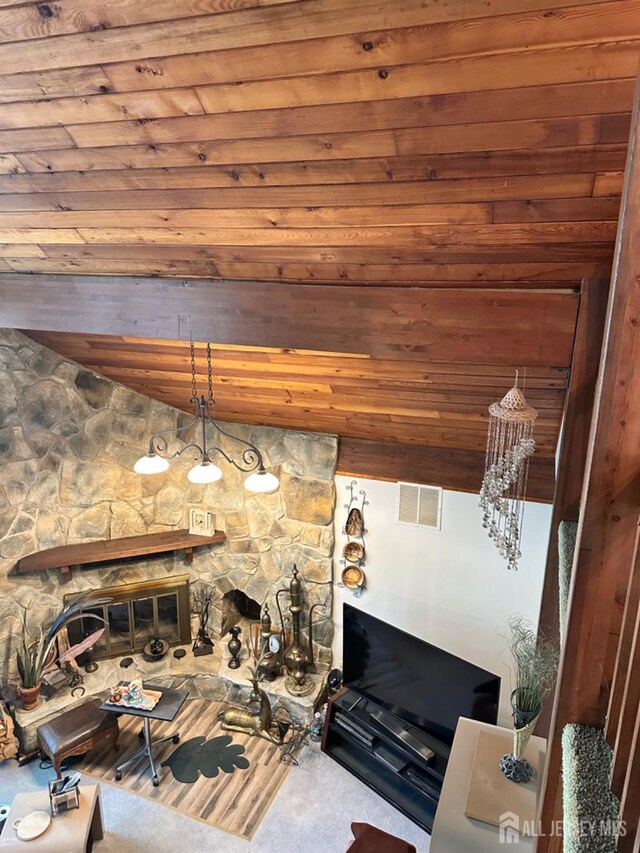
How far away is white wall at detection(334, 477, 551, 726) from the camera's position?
409 cm

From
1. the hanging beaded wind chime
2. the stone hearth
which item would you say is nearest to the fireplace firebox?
the stone hearth

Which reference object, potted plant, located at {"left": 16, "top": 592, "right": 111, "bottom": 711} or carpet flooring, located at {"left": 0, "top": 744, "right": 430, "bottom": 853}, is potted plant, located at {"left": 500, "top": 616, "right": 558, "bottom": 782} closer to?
carpet flooring, located at {"left": 0, "top": 744, "right": 430, "bottom": 853}

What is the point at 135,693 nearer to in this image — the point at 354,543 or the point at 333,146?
the point at 354,543

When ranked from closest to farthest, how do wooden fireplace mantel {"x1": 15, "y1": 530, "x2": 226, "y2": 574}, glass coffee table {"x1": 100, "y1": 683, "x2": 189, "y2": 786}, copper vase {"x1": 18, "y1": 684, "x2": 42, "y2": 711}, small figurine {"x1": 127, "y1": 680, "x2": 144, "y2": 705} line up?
glass coffee table {"x1": 100, "y1": 683, "x2": 189, "y2": 786} → small figurine {"x1": 127, "y1": 680, "x2": 144, "y2": 705} → copper vase {"x1": 18, "y1": 684, "x2": 42, "y2": 711} → wooden fireplace mantel {"x1": 15, "y1": 530, "x2": 226, "y2": 574}

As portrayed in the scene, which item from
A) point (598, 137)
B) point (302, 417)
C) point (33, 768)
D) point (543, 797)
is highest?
point (598, 137)

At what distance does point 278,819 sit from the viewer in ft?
13.2

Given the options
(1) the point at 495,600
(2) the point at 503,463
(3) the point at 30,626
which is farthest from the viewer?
(3) the point at 30,626

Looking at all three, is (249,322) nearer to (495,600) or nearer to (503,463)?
(503,463)

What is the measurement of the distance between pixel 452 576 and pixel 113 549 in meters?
2.66

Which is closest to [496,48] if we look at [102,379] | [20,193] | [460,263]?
[460,263]

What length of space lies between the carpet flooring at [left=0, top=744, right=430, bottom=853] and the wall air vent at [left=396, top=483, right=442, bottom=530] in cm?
191

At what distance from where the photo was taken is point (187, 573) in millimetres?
5355

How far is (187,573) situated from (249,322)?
125 inches

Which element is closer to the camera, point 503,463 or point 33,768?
point 503,463
